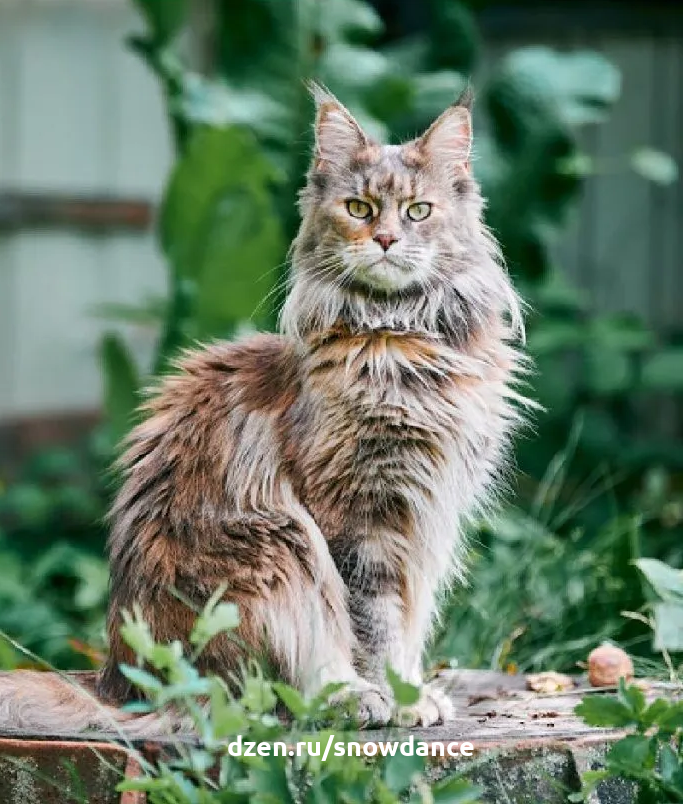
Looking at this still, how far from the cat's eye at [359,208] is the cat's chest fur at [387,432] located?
30 cm

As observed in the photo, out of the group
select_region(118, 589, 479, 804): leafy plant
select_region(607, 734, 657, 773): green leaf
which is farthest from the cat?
select_region(607, 734, 657, 773): green leaf

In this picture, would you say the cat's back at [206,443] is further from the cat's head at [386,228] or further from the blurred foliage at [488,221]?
the blurred foliage at [488,221]

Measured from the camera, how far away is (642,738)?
8.65 feet

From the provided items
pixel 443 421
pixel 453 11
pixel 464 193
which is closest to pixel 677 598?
pixel 443 421

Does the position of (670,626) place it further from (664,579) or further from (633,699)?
(633,699)

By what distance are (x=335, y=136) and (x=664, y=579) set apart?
1.39 meters

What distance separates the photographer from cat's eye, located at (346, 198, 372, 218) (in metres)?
3.41

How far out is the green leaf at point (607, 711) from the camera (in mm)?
2645

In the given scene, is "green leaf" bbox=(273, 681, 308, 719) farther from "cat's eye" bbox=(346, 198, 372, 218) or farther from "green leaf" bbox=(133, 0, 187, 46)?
"green leaf" bbox=(133, 0, 187, 46)

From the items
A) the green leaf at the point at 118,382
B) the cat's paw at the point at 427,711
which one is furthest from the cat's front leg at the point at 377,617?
the green leaf at the point at 118,382

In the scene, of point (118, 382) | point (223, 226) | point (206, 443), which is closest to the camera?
point (206, 443)

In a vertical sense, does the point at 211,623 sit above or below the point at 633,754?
above

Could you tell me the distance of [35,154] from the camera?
7.02 metres

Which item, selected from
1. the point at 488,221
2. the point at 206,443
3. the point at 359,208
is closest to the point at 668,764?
the point at 206,443
